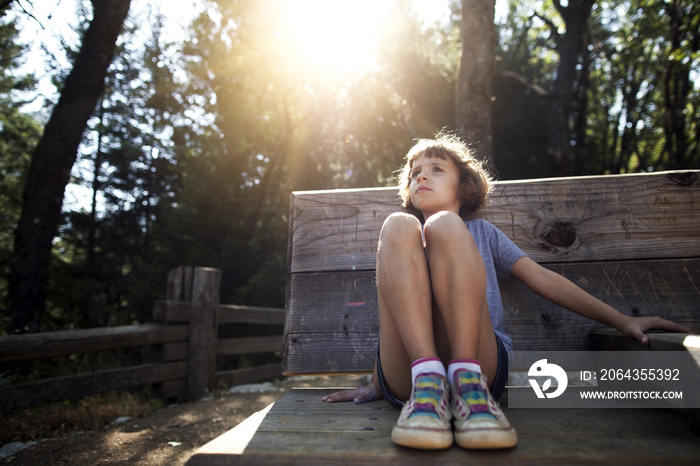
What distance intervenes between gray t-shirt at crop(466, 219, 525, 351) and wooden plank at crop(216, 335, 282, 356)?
4.15 meters

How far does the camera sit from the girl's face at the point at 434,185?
201cm

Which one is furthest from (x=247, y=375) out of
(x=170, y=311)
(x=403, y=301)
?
(x=403, y=301)

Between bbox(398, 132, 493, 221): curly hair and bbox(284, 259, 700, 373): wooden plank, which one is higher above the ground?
bbox(398, 132, 493, 221): curly hair

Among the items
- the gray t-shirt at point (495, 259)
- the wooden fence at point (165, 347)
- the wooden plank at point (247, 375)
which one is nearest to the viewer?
the gray t-shirt at point (495, 259)

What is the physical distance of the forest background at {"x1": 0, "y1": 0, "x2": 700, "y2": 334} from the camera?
30.6ft

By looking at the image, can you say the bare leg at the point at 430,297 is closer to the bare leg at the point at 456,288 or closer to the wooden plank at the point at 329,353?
the bare leg at the point at 456,288

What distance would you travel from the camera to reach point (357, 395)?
1661 millimetres

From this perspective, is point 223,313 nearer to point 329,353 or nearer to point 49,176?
point 49,176

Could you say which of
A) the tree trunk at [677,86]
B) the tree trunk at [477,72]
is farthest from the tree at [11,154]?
the tree trunk at [677,86]

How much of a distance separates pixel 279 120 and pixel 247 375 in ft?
24.5

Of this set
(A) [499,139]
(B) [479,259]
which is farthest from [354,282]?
(A) [499,139]

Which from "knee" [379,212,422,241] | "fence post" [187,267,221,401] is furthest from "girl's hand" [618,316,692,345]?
"fence post" [187,267,221,401]

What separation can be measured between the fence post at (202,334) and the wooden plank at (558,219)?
10.3 feet

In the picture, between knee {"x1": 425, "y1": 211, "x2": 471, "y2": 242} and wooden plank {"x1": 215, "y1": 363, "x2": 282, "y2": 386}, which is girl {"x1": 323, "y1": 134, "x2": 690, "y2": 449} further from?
wooden plank {"x1": 215, "y1": 363, "x2": 282, "y2": 386}
